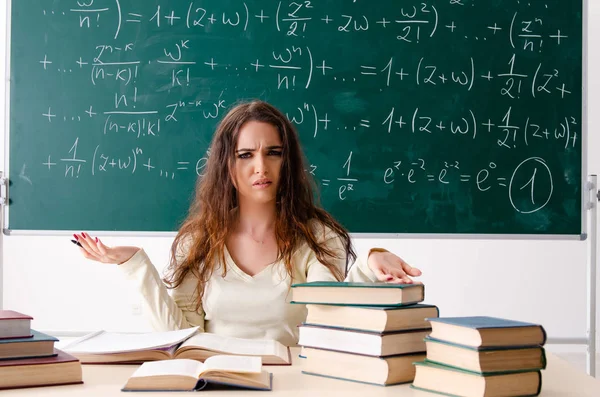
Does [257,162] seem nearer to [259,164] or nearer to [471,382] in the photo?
[259,164]

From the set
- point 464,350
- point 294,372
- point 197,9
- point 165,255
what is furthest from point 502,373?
point 165,255

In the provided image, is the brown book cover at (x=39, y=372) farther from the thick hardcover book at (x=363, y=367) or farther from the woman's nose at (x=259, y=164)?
the woman's nose at (x=259, y=164)

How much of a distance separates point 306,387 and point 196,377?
7.5 inches

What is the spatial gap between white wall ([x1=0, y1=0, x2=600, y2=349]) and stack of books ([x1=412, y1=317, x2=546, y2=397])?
2649mm

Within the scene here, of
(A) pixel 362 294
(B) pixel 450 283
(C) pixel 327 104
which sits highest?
(C) pixel 327 104

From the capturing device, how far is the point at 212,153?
2.14 metres

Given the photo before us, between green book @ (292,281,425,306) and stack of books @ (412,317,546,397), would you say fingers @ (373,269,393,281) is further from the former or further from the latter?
stack of books @ (412,317,546,397)

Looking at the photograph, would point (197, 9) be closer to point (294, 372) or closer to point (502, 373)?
point (294, 372)

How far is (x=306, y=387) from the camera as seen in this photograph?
1.20 metres

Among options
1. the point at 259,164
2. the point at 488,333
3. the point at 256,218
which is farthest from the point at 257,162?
the point at 488,333

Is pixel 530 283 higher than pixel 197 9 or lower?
lower

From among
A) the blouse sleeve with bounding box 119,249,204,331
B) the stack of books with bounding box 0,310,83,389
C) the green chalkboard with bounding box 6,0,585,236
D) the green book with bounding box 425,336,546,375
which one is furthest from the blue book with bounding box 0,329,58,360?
the green chalkboard with bounding box 6,0,585,236

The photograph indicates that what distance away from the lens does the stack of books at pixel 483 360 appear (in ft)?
3.58

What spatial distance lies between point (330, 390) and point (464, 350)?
0.76ft
